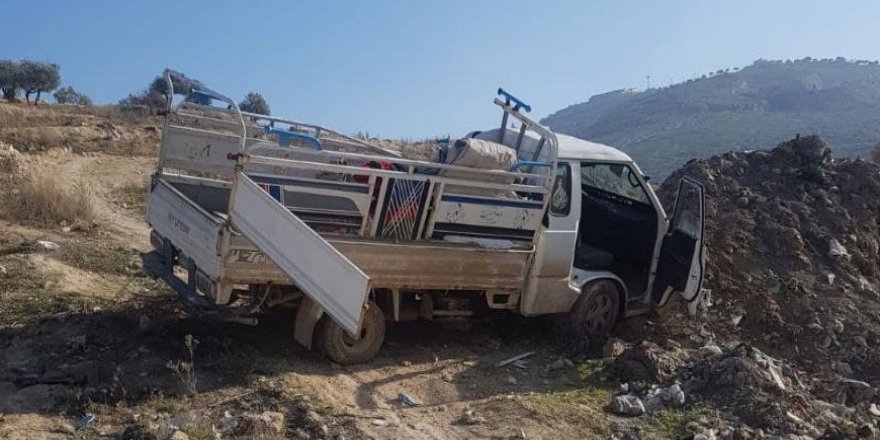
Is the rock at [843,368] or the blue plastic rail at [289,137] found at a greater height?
the blue plastic rail at [289,137]

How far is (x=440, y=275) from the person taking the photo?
256 inches

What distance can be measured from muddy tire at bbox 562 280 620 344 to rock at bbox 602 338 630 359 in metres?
0.22

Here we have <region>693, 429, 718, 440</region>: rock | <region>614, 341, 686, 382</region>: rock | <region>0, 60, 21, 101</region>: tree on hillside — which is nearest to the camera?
<region>693, 429, 718, 440</region>: rock

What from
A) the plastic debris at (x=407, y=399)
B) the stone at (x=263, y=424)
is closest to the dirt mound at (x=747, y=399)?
the plastic debris at (x=407, y=399)

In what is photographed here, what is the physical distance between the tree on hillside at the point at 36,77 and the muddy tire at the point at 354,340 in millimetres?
33419

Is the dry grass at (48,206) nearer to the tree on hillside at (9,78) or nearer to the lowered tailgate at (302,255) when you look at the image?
the lowered tailgate at (302,255)

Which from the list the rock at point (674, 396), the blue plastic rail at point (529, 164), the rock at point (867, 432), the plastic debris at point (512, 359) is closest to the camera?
the rock at point (867, 432)

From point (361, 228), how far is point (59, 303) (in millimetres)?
2795

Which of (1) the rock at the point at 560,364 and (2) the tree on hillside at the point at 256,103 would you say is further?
(2) the tree on hillside at the point at 256,103

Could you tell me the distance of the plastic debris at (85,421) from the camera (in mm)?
4781

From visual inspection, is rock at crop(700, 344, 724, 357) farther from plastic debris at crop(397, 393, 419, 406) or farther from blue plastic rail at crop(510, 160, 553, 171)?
plastic debris at crop(397, 393, 419, 406)

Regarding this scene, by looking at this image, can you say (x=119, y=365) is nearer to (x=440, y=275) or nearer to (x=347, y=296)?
(x=347, y=296)

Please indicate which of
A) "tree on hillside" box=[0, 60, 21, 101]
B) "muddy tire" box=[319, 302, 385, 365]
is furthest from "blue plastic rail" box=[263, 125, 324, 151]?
"tree on hillside" box=[0, 60, 21, 101]

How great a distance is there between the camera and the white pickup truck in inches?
219
